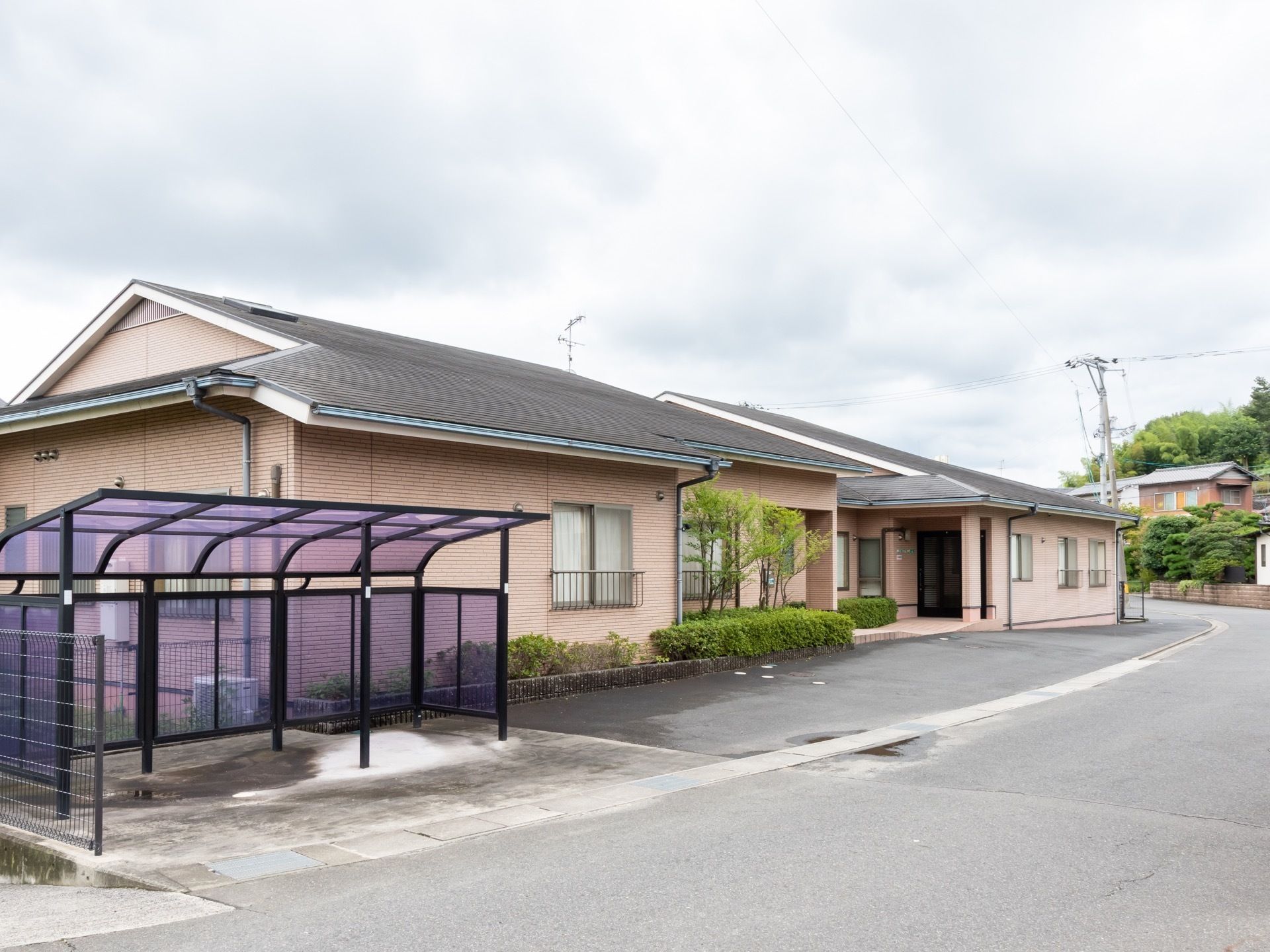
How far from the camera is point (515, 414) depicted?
14.5 metres

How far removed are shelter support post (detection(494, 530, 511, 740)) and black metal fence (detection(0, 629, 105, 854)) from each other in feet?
12.8

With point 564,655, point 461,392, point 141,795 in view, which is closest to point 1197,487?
point 564,655

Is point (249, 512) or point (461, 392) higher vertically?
point (461, 392)

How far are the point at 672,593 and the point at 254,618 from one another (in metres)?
8.19

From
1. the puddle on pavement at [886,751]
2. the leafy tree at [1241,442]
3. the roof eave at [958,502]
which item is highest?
the leafy tree at [1241,442]

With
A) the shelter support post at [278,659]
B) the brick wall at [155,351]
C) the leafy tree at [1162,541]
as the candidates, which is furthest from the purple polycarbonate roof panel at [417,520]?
the leafy tree at [1162,541]

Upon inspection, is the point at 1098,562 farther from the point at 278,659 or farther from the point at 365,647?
the point at 278,659

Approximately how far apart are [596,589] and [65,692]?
9129 millimetres

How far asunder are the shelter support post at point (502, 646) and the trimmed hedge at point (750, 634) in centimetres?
588

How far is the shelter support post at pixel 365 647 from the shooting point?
9344 mm

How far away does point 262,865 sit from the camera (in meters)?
6.39

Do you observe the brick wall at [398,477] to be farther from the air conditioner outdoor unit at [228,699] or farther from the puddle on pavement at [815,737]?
the puddle on pavement at [815,737]

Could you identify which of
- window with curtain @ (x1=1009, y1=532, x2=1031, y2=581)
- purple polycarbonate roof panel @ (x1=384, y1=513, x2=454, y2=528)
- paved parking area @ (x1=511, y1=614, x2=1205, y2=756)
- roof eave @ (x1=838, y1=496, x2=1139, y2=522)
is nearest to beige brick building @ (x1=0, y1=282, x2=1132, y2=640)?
roof eave @ (x1=838, y1=496, x2=1139, y2=522)

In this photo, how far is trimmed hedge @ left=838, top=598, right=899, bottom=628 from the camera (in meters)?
23.5
